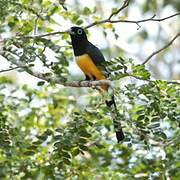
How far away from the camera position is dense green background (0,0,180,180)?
3.70 m

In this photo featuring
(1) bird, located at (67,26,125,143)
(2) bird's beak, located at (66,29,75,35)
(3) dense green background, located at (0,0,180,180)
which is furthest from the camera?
(1) bird, located at (67,26,125,143)

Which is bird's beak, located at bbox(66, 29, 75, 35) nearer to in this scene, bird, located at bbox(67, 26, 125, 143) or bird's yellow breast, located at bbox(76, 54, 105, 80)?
bird, located at bbox(67, 26, 125, 143)

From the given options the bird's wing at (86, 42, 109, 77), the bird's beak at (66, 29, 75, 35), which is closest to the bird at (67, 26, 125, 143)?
the bird's wing at (86, 42, 109, 77)

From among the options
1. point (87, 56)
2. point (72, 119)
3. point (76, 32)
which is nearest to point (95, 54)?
point (87, 56)

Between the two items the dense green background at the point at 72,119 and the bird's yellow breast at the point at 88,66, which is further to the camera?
the bird's yellow breast at the point at 88,66

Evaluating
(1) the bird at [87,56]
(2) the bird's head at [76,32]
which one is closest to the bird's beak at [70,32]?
(2) the bird's head at [76,32]

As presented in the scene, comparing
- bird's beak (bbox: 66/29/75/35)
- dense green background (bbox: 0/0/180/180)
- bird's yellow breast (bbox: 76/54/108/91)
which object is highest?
bird's beak (bbox: 66/29/75/35)

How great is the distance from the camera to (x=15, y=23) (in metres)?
4.55

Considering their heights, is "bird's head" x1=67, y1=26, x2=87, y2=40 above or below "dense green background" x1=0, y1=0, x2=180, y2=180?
above

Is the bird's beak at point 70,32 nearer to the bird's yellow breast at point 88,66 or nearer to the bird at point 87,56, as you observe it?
the bird at point 87,56

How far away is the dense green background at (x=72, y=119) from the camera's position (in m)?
3.70

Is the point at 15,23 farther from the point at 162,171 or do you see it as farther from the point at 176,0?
the point at 176,0

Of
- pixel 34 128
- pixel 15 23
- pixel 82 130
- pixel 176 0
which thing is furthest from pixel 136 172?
pixel 176 0

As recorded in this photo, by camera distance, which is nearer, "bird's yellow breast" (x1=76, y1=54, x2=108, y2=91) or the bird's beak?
the bird's beak
